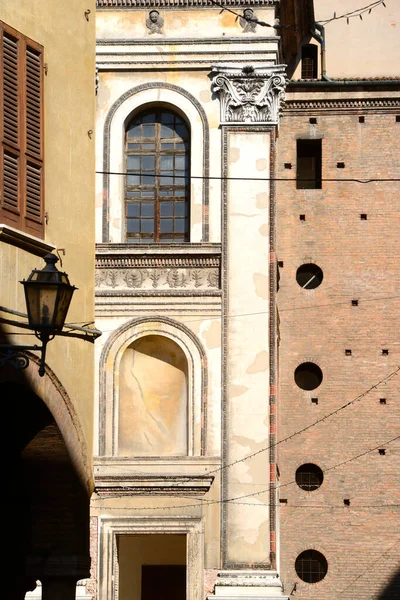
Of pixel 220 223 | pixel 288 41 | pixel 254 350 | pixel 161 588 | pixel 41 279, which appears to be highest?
pixel 288 41

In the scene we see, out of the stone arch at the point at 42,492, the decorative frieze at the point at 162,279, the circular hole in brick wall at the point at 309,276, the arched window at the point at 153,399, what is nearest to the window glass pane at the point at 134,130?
the decorative frieze at the point at 162,279

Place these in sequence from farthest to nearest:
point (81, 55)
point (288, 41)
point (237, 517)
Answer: point (288, 41), point (237, 517), point (81, 55)

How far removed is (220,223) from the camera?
82.0 feet

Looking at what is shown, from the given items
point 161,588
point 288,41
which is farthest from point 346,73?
point 161,588

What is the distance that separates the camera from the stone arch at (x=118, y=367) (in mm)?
24516

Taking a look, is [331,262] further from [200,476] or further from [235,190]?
[200,476]

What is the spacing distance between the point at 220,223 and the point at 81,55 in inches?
427

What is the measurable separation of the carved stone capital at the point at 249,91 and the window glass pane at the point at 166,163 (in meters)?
1.19

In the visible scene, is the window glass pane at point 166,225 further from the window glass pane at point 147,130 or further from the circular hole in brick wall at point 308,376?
the circular hole in brick wall at point 308,376

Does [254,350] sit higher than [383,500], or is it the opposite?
[254,350]

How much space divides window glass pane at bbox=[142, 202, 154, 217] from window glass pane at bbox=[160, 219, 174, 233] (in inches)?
9.3

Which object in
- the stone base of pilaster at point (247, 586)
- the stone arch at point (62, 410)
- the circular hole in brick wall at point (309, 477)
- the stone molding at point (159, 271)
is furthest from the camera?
the circular hole in brick wall at point (309, 477)

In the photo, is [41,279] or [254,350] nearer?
[41,279]

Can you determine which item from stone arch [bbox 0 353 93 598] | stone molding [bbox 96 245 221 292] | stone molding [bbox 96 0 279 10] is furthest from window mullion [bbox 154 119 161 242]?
stone arch [bbox 0 353 93 598]
